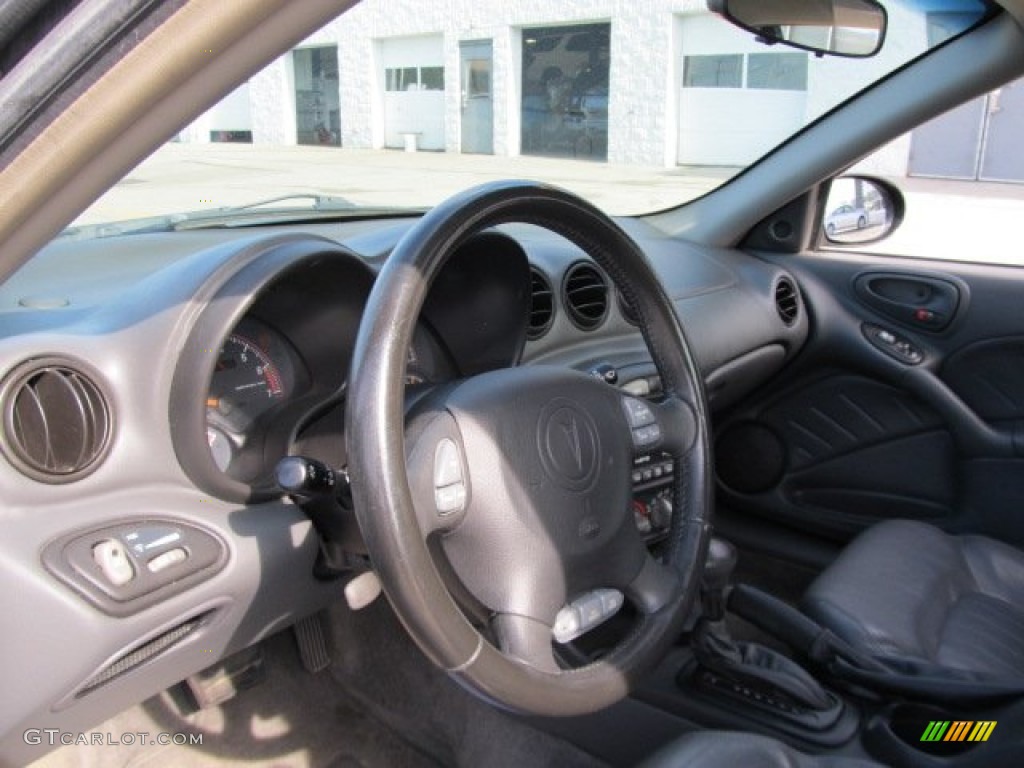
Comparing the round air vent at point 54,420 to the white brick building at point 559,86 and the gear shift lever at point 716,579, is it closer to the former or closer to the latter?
the gear shift lever at point 716,579

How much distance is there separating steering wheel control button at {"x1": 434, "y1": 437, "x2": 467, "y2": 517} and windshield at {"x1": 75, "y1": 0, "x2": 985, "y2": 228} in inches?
19.6

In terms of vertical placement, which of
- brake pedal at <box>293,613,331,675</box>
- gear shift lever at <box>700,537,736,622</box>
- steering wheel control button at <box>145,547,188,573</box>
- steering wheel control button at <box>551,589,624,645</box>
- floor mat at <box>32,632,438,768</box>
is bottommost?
floor mat at <box>32,632,438,768</box>

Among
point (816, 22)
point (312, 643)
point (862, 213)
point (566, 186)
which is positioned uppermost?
point (816, 22)

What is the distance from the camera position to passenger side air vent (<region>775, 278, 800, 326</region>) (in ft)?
9.59

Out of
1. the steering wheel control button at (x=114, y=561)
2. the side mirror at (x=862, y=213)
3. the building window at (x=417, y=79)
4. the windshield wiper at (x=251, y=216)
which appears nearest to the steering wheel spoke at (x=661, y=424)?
the steering wheel control button at (x=114, y=561)

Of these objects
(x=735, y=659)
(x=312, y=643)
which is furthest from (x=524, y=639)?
(x=312, y=643)

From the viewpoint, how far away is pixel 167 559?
4.98ft

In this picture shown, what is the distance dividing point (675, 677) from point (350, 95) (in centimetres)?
485

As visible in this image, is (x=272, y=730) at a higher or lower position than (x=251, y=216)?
lower

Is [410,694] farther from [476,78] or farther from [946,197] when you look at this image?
[476,78]

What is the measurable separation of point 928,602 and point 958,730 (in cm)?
52

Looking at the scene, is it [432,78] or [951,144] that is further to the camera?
[432,78]

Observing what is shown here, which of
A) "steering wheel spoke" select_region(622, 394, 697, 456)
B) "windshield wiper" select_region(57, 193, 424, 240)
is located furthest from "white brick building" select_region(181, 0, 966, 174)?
"steering wheel spoke" select_region(622, 394, 697, 456)

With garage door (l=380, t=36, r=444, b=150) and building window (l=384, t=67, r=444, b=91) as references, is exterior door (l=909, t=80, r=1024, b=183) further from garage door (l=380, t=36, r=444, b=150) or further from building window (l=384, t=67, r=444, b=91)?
building window (l=384, t=67, r=444, b=91)
